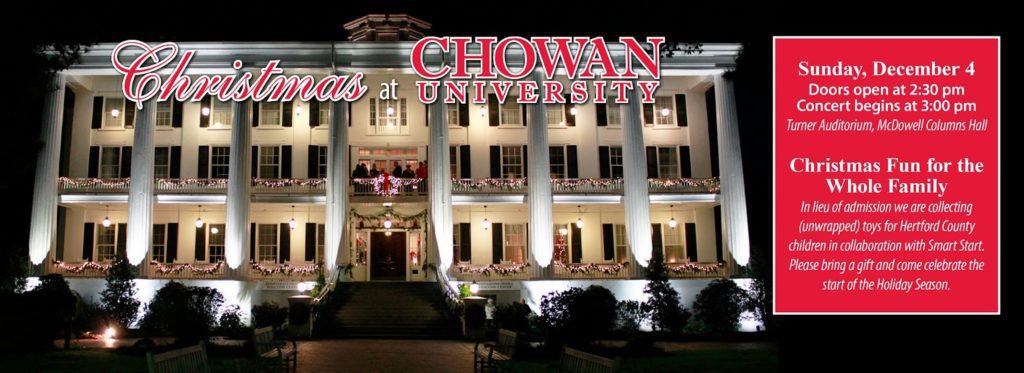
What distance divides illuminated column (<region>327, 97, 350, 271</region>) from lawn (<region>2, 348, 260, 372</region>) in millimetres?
10384

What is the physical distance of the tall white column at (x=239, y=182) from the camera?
26.2m

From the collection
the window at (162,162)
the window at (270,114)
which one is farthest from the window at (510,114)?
the window at (162,162)

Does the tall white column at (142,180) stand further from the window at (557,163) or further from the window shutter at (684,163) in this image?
the window shutter at (684,163)

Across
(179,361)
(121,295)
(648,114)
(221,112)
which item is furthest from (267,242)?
(179,361)

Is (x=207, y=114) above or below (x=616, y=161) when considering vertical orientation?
above

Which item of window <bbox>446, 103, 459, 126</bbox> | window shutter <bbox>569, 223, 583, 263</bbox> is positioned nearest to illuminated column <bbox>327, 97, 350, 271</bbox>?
window <bbox>446, 103, 459, 126</bbox>

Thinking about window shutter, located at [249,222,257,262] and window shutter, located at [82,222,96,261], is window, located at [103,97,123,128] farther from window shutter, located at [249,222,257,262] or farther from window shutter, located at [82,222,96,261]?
window shutter, located at [249,222,257,262]

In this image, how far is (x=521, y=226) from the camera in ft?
98.4

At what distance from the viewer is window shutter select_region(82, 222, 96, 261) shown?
94.7 feet

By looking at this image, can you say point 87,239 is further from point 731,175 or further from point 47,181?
point 731,175

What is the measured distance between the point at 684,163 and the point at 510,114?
687 cm

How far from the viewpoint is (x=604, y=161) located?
29750 millimetres

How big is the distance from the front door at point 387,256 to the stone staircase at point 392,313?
3.47 metres

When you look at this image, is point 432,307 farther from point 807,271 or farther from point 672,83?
point 807,271
